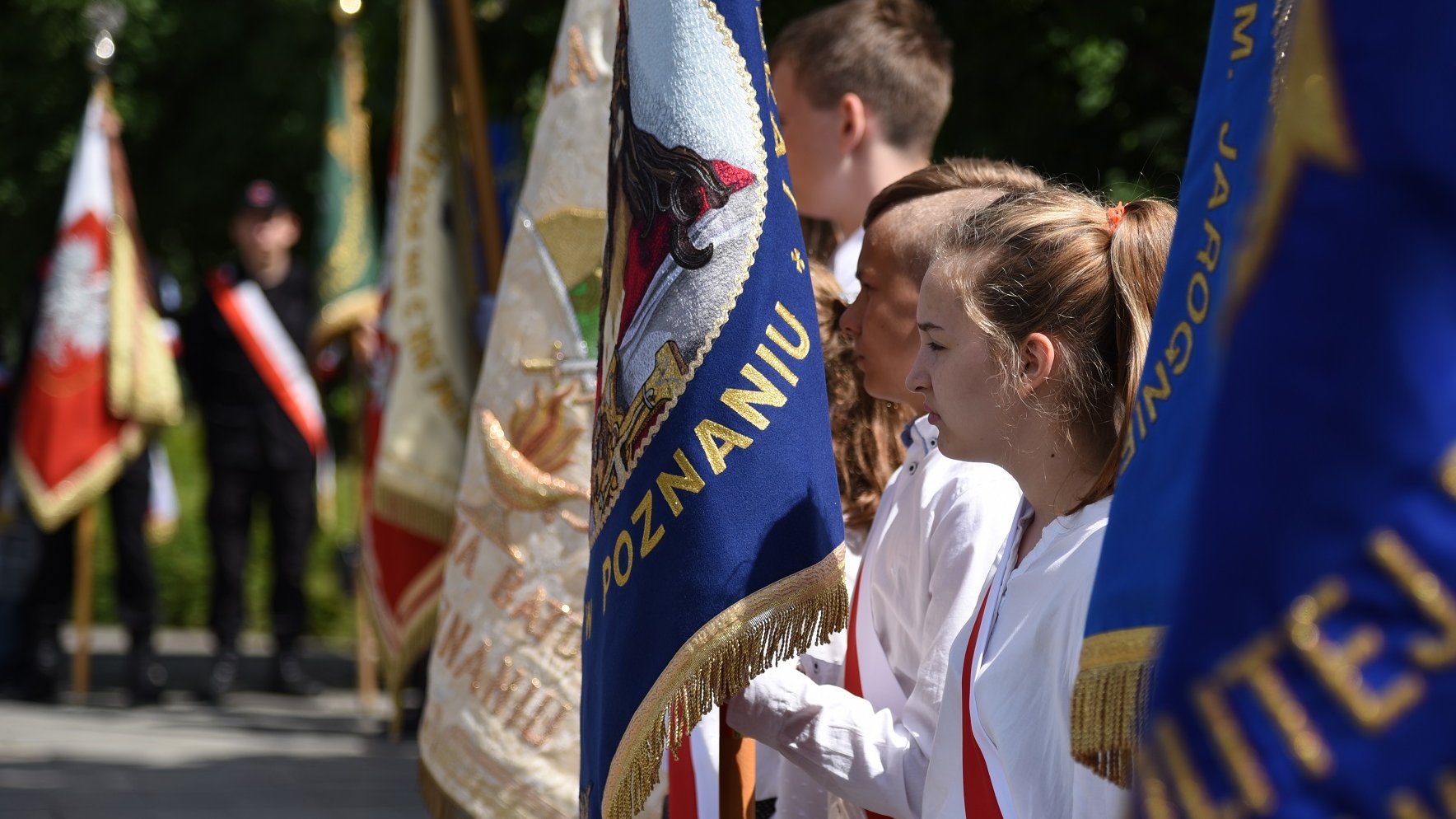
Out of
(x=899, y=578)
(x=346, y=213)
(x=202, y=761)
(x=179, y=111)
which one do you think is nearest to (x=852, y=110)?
(x=899, y=578)

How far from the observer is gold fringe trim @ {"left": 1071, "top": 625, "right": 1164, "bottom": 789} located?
1393mm

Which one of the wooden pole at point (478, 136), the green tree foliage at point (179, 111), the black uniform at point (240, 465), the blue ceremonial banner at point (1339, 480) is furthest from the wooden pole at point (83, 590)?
the blue ceremonial banner at point (1339, 480)

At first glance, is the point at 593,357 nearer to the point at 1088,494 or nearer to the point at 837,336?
the point at 837,336

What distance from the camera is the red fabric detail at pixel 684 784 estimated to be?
2.66 metres

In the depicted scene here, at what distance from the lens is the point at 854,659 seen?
97.9 inches

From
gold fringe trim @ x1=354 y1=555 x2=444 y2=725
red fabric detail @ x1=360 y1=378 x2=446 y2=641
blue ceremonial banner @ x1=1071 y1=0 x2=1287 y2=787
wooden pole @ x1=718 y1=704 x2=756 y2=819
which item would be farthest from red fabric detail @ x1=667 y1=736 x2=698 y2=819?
red fabric detail @ x1=360 y1=378 x2=446 y2=641

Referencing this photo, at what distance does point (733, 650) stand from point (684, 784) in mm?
628

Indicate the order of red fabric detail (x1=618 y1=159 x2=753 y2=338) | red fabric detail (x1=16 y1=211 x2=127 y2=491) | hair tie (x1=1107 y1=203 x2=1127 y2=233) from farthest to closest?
red fabric detail (x1=16 y1=211 x2=127 y2=491) → red fabric detail (x1=618 y1=159 x2=753 y2=338) → hair tie (x1=1107 y1=203 x2=1127 y2=233)

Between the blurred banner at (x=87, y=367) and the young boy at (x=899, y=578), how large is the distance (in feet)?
20.7

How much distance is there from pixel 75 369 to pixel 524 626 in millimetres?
5653

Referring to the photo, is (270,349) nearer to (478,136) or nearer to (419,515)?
(478,136)

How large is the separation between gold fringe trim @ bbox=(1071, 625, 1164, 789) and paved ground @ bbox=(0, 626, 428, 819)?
5351 mm

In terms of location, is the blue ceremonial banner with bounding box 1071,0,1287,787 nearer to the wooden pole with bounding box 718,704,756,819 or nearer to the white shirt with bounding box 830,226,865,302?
the wooden pole with bounding box 718,704,756,819

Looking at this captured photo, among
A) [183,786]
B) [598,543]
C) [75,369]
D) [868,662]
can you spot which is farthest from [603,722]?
[75,369]
